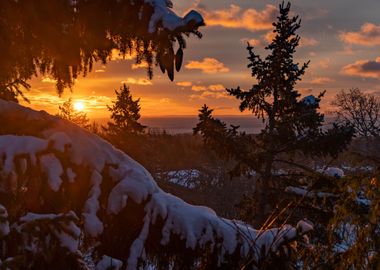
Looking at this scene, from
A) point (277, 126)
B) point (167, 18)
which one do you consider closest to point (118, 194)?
point (167, 18)

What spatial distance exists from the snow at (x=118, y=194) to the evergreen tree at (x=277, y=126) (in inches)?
494

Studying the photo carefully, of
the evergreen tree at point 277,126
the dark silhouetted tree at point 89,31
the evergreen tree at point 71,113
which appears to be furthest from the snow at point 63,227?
the evergreen tree at point 71,113

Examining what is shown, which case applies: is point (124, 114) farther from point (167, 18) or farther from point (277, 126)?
point (167, 18)

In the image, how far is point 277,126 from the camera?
15.2 metres

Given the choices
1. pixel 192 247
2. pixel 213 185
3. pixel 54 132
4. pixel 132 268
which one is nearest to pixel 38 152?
pixel 54 132

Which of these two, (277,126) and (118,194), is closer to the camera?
(118,194)

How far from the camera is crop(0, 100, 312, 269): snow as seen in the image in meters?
2.40

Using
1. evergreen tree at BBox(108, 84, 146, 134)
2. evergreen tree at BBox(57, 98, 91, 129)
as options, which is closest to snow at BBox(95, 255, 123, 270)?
evergreen tree at BBox(108, 84, 146, 134)

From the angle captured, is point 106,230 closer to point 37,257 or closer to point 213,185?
point 37,257

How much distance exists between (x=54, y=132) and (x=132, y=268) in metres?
1.01

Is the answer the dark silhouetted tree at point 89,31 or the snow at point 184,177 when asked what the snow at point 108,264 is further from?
the snow at point 184,177

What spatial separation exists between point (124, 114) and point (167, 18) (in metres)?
29.8

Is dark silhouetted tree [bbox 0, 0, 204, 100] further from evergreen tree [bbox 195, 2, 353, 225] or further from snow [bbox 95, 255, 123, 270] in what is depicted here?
evergreen tree [bbox 195, 2, 353, 225]

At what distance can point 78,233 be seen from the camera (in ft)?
7.43
